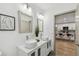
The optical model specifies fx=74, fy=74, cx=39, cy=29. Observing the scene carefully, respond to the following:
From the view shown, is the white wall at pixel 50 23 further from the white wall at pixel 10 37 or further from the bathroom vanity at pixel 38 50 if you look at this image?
the white wall at pixel 10 37

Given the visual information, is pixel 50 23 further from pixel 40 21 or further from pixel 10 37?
pixel 10 37

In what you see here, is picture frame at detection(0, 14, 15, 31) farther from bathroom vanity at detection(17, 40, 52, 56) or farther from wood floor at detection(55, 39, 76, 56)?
wood floor at detection(55, 39, 76, 56)

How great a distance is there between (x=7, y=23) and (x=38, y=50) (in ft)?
1.90

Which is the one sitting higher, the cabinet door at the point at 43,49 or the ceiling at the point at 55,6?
the ceiling at the point at 55,6

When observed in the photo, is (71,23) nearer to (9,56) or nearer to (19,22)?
(19,22)

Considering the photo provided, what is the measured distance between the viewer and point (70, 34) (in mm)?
1080

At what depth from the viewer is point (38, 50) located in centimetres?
109

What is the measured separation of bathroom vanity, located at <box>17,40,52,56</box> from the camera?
3.38 feet

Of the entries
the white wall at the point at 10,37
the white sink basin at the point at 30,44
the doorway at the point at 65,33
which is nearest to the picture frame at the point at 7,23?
the white wall at the point at 10,37

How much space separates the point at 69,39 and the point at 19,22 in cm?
78

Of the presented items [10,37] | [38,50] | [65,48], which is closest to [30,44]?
[38,50]

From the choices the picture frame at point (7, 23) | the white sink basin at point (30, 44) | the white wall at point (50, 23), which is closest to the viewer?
the picture frame at point (7, 23)

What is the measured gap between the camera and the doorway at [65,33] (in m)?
1.07

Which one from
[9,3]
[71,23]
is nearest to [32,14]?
[9,3]
